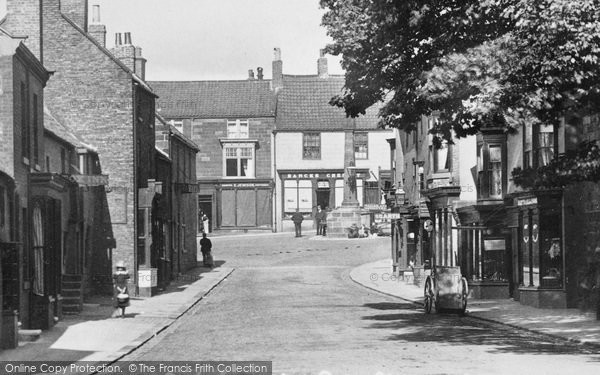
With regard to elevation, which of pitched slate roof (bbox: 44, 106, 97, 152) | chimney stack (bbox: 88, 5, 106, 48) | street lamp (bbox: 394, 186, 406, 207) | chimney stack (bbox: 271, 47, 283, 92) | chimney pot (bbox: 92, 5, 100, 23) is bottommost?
street lamp (bbox: 394, 186, 406, 207)

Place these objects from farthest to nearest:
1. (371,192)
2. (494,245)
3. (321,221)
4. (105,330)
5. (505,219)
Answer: (371,192) → (321,221) → (494,245) → (505,219) → (105,330)

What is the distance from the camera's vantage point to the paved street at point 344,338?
1788 centimetres

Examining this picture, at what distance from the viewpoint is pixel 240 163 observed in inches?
3155

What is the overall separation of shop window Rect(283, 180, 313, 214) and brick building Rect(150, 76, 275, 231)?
53.6 inches

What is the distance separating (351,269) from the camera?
56.6m

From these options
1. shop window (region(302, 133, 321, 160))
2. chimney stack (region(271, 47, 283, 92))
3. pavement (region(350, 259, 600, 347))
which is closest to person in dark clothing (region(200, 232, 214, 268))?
pavement (region(350, 259, 600, 347))

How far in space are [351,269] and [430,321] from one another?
27958 mm

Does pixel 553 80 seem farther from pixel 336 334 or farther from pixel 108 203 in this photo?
pixel 108 203

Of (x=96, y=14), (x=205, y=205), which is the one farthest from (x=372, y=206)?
(x=96, y=14)

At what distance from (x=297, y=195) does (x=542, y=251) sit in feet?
148

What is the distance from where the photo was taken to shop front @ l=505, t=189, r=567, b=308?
A: 34.8 metres

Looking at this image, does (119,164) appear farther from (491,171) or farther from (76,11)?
(491,171)

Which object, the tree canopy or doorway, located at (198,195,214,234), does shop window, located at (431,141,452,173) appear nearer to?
the tree canopy

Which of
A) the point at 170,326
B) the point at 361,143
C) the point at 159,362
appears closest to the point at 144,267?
the point at 170,326
